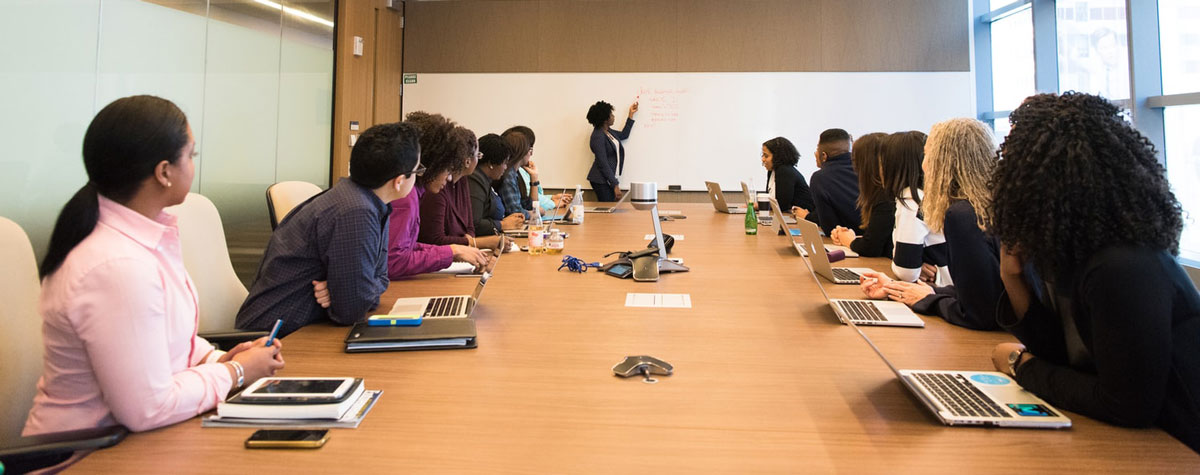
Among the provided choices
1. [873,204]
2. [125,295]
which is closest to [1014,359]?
[125,295]

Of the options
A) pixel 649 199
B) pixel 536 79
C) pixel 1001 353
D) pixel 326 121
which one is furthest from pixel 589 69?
pixel 1001 353

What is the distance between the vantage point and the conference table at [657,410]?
40.7 inches

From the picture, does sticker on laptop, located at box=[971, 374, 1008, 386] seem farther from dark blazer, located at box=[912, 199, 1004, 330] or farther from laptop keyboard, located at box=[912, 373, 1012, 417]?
dark blazer, located at box=[912, 199, 1004, 330]

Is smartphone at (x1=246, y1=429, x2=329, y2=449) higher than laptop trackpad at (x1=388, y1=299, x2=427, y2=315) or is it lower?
lower

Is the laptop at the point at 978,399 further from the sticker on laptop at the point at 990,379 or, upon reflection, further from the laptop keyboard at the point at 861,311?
the laptop keyboard at the point at 861,311

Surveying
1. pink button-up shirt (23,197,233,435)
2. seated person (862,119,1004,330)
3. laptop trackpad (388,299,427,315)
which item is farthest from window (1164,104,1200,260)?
pink button-up shirt (23,197,233,435)

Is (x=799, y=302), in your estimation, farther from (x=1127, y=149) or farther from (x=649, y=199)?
(x=649, y=199)

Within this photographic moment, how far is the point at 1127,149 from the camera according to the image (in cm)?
118

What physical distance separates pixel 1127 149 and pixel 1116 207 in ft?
0.37

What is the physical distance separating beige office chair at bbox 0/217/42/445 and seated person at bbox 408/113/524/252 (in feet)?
4.95

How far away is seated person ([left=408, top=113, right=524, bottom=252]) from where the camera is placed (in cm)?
282

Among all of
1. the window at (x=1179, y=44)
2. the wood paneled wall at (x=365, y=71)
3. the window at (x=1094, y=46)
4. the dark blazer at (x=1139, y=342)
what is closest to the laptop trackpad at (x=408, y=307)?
the dark blazer at (x=1139, y=342)

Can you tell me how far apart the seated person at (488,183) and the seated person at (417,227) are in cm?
81

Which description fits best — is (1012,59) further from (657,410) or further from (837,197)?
(657,410)
